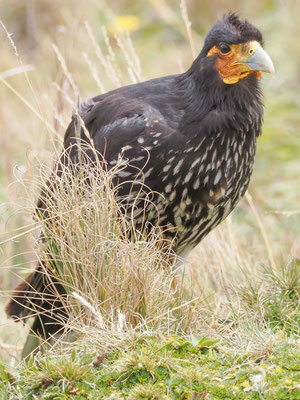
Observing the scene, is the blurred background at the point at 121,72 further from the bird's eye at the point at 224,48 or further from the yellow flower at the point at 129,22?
the bird's eye at the point at 224,48

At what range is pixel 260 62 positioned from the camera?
377cm

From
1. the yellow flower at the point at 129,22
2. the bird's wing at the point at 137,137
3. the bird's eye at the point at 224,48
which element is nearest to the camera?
the bird's wing at the point at 137,137

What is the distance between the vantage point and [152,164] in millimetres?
3732

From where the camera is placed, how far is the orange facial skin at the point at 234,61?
12.5 feet

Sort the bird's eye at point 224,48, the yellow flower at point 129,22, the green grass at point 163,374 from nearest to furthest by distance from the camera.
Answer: the green grass at point 163,374 → the bird's eye at point 224,48 → the yellow flower at point 129,22

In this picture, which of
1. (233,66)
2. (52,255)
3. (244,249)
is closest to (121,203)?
(52,255)

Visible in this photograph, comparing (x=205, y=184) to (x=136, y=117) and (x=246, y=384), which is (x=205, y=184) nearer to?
(x=136, y=117)

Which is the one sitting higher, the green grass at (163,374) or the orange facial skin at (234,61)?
the orange facial skin at (234,61)

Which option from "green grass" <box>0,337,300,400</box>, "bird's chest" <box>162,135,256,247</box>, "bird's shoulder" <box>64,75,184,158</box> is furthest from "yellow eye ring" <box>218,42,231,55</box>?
"green grass" <box>0,337,300,400</box>

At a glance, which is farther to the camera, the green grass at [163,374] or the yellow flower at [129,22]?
the yellow flower at [129,22]

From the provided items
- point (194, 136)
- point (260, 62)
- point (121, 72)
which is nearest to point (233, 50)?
point (260, 62)

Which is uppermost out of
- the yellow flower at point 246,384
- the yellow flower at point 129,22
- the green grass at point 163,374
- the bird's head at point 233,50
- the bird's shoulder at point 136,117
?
the bird's head at point 233,50

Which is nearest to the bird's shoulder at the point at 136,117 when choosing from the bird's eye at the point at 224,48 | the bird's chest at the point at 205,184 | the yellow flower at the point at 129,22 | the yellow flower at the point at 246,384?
the bird's chest at the point at 205,184

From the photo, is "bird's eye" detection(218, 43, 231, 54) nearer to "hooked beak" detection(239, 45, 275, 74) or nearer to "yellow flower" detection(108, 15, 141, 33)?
"hooked beak" detection(239, 45, 275, 74)
